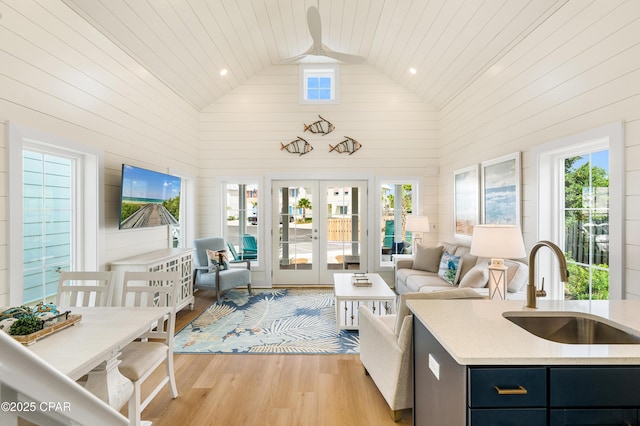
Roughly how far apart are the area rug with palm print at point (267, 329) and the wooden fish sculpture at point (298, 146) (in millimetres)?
2495

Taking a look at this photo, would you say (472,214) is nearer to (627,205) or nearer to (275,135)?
(627,205)

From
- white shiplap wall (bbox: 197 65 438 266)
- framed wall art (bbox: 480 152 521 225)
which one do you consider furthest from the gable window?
framed wall art (bbox: 480 152 521 225)

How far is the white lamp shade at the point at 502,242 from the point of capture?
8.04 ft

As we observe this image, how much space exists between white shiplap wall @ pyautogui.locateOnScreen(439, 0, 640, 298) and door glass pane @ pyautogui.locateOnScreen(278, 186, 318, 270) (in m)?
2.82

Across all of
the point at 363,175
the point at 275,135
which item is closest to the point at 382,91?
the point at 363,175

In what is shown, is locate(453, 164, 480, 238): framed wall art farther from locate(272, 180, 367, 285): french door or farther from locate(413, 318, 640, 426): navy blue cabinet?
locate(413, 318, 640, 426): navy blue cabinet

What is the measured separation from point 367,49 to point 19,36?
165 inches

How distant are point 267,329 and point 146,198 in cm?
205

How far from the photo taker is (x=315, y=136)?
561 cm

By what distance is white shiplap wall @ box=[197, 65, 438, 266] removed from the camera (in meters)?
5.57

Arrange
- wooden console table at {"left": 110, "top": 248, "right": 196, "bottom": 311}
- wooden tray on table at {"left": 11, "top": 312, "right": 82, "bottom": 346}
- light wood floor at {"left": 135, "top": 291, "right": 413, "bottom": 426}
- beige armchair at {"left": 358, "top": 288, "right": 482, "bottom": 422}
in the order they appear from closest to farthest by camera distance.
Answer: wooden tray on table at {"left": 11, "top": 312, "right": 82, "bottom": 346} → beige armchair at {"left": 358, "top": 288, "right": 482, "bottom": 422} → light wood floor at {"left": 135, "top": 291, "right": 413, "bottom": 426} → wooden console table at {"left": 110, "top": 248, "right": 196, "bottom": 311}

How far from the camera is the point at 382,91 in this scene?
18.3 feet

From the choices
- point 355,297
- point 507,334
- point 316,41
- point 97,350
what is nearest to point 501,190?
point 355,297

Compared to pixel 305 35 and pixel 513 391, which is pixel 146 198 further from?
pixel 513 391
